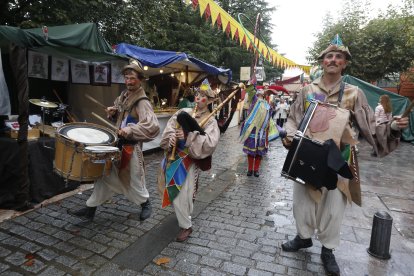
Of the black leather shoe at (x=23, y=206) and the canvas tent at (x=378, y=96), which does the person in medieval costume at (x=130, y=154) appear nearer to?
the black leather shoe at (x=23, y=206)

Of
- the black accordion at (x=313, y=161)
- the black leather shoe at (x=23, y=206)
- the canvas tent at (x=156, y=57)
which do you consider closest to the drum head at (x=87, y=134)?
the black leather shoe at (x=23, y=206)

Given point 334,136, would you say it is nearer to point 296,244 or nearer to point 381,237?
point 296,244

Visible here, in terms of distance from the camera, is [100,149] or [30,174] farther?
[30,174]

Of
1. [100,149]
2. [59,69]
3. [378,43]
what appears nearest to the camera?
[100,149]

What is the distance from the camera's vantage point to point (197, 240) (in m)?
3.51

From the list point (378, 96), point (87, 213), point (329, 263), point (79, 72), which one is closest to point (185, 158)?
point (87, 213)

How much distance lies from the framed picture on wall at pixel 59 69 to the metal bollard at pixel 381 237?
604cm

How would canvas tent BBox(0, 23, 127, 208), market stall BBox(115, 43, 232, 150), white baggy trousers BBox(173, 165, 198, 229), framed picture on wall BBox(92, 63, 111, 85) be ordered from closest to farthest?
white baggy trousers BBox(173, 165, 198, 229)
canvas tent BBox(0, 23, 127, 208)
framed picture on wall BBox(92, 63, 111, 85)
market stall BBox(115, 43, 232, 150)

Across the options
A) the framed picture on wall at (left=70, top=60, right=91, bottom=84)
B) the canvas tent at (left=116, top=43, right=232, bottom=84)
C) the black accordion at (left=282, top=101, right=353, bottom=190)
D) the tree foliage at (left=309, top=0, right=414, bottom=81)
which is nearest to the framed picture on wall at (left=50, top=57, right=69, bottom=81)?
the framed picture on wall at (left=70, top=60, right=91, bottom=84)

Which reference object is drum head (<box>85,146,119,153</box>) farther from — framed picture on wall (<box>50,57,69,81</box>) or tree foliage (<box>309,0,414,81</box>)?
tree foliage (<box>309,0,414,81</box>)

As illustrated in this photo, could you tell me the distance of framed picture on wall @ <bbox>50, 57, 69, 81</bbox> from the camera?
6047mm

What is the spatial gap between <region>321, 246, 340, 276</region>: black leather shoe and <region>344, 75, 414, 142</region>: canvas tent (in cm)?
1087

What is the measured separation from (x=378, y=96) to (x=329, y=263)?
11920mm

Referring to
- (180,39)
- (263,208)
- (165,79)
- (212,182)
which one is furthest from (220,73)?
(180,39)
